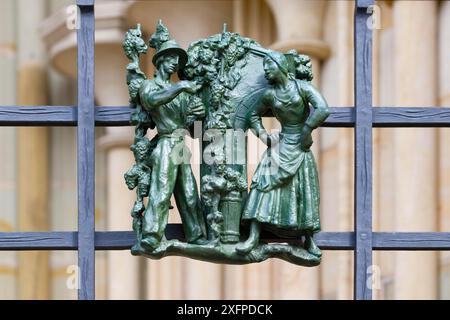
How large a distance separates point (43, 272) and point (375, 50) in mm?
3638

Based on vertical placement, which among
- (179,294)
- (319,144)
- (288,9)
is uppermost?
(288,9)

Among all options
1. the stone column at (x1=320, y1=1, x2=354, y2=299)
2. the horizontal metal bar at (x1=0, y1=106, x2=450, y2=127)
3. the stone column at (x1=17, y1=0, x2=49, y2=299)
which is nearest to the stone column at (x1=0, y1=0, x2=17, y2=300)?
the stone column at (x1=17, y1=0, x2=49, y2=299)

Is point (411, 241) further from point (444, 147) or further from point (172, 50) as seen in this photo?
point (444, 147)

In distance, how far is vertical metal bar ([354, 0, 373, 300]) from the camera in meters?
10.6

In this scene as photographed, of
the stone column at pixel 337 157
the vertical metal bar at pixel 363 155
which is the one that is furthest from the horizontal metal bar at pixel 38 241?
the stone column at pixel 337 157

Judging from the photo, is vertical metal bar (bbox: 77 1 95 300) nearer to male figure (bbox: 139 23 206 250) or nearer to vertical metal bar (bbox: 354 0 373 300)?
male figure (bbox: 139 23 206 250)

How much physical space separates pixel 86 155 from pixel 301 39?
390 cm

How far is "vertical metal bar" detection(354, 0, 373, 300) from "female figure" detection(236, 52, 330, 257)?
0.23m

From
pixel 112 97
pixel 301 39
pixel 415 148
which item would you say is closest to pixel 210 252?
pixel 415 148

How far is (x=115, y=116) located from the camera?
35.1 feet

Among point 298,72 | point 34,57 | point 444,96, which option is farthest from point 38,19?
point 298,72

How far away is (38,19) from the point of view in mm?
16219
